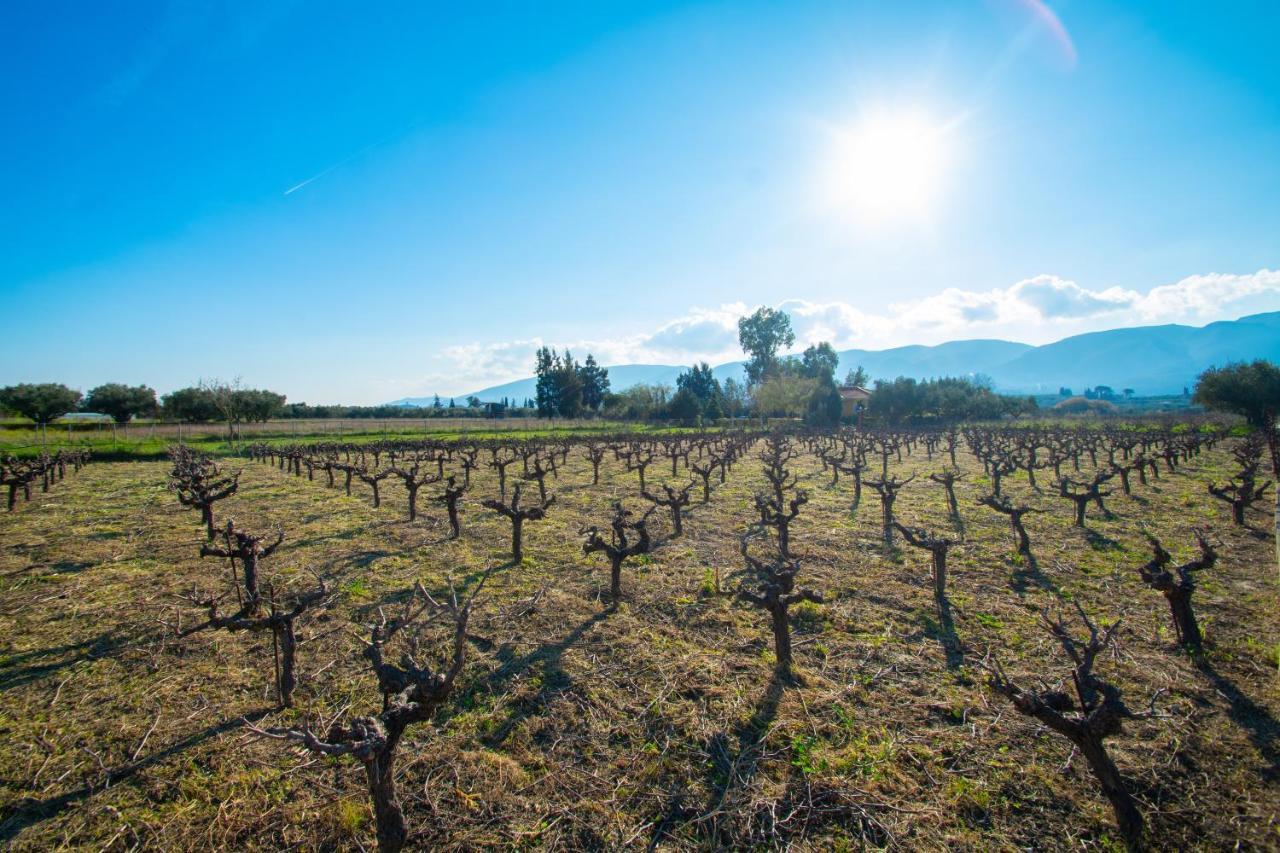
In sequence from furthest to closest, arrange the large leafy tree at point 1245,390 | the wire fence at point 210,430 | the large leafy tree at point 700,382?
the large leafy tree at point 700,382, the large leafy tree at point 1245,390, the wire fence at point 210,430

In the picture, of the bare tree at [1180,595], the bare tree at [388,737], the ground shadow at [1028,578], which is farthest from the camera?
the ground shadow at [1028,578]

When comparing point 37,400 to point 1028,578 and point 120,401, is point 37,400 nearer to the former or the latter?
point 120,401

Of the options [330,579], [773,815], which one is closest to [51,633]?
[330,579]

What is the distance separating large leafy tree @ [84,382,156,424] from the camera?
220 feet

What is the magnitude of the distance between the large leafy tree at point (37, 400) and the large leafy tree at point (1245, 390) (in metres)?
119

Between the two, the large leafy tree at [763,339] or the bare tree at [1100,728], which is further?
the large leafy tree at [763,339]

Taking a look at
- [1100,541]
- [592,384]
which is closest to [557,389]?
[592,384]

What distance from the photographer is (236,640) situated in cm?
709

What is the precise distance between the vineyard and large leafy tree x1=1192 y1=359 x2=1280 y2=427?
5037 centimetres

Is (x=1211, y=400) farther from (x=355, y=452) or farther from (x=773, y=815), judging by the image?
(x=355, y=452)

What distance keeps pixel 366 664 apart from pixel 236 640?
7.58 ft

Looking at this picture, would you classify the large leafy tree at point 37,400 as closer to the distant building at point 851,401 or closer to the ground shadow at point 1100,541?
the ground shadow at point 1100,541

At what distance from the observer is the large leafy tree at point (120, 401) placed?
67.1 meters

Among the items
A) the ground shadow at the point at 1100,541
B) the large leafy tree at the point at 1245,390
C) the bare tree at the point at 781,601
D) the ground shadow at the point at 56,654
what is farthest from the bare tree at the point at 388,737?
the large leafy tree at the point at 1245,390
